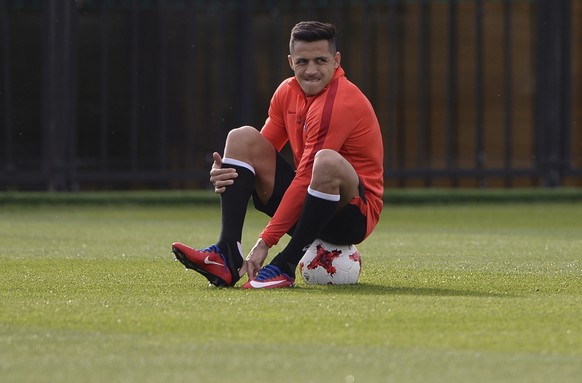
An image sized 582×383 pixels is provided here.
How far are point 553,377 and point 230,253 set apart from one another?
2287 mm

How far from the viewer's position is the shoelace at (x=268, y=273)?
5.64 metres

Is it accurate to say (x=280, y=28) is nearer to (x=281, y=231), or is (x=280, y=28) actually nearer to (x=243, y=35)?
(x=243, y=35)

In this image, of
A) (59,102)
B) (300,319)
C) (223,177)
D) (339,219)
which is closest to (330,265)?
(339,219)

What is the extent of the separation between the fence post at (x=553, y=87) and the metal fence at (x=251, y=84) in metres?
0.01

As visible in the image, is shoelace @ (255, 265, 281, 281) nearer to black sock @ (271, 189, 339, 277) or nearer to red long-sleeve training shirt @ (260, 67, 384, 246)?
black sock @ (271, 189, 339, 277)

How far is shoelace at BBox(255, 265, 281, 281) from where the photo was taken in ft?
18.5

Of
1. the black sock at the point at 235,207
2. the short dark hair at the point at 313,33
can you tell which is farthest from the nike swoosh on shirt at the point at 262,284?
the short dark hair at the point at 313,33

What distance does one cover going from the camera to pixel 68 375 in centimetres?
365

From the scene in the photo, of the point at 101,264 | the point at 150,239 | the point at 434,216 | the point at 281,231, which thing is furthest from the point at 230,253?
the point at 434,216

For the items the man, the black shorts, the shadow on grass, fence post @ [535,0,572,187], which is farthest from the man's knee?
fence post @ [535,0,572,187]

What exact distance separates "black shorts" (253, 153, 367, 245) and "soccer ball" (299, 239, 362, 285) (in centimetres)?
4

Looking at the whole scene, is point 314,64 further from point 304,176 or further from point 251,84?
point 251,84

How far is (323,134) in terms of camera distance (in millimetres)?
5746

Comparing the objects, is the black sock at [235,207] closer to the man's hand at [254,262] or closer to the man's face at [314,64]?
the man's hand at [254,262]
